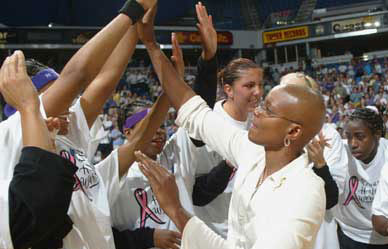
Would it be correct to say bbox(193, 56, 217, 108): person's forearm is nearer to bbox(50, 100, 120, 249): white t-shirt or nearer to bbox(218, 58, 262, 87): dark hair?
bbox(218, 58, 262, 87): dark hair

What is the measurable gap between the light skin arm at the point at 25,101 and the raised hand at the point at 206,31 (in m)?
1.25

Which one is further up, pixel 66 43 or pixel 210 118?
pixel 66 43

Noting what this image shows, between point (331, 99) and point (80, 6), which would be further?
point (80, 6)

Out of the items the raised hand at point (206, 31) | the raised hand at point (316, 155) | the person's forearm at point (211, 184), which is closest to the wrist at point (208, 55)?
the raised hand at point (206, 31)

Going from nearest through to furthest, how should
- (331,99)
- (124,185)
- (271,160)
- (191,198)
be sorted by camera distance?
(271,160)
(124,185)
(191,198)
(331,99)

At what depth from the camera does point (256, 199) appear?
189 cm

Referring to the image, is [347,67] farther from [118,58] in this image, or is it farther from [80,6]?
[118,58]

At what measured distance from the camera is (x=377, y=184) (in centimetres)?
372

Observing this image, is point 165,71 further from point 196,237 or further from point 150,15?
point 196,237

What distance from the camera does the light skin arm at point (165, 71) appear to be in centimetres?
235

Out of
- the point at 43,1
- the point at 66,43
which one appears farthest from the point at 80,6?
the point at 66,43

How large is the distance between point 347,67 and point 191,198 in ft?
64.7

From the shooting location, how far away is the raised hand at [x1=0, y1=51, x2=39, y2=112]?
145 centimetres

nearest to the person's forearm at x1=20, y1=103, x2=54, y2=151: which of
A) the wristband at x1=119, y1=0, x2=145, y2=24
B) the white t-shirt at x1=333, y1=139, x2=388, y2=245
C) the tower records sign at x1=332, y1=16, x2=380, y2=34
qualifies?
the wristband at x1=119, y1=0, x2=145, y2=24
